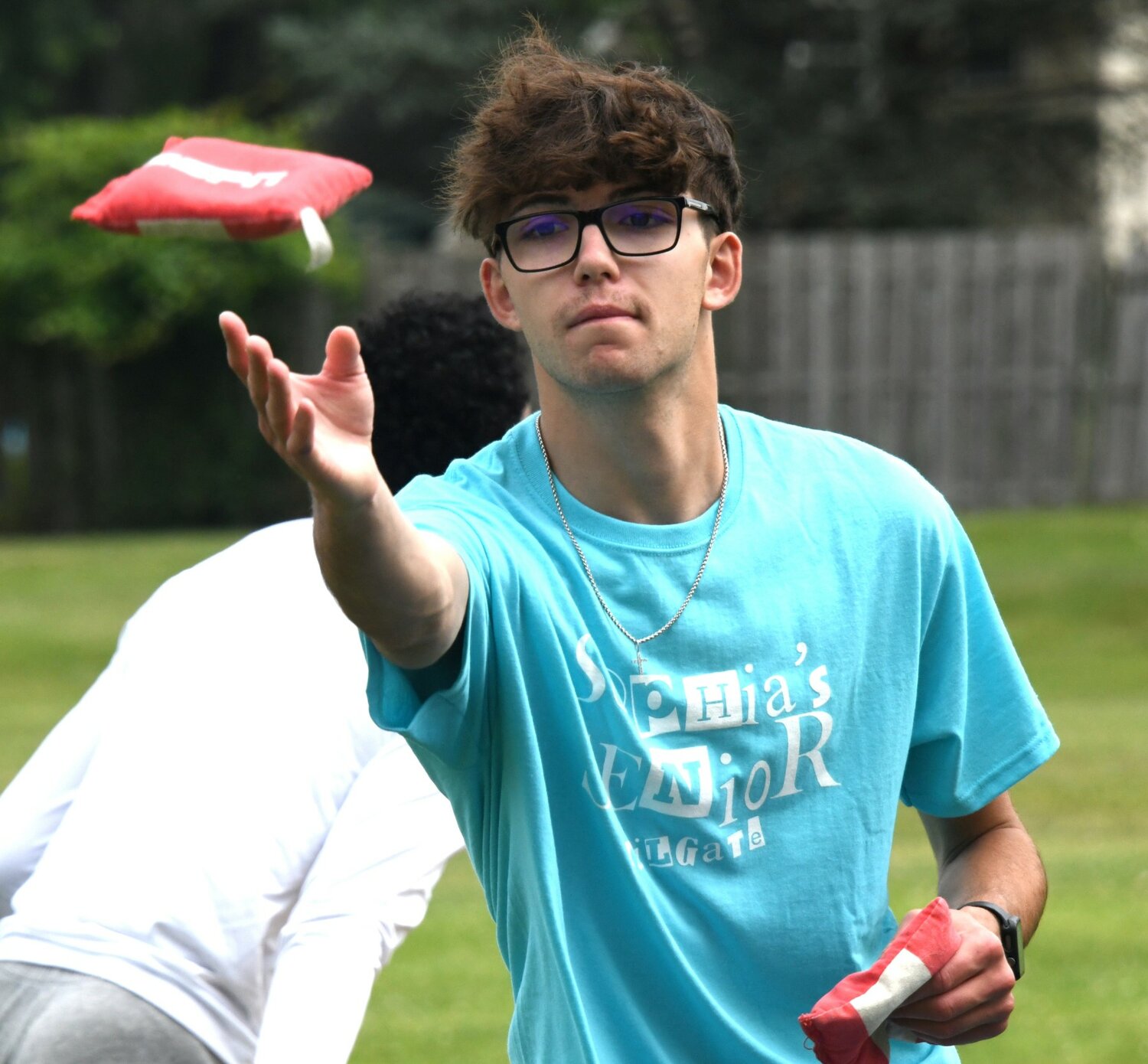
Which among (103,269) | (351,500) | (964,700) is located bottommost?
(103,269)

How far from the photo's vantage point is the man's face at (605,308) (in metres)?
2.20

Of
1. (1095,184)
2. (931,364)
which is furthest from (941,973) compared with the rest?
(1095,184)

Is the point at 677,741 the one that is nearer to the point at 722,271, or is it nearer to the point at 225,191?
the point at 722,271

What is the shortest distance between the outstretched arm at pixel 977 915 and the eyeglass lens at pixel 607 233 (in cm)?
89

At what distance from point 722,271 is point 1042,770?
7382mm

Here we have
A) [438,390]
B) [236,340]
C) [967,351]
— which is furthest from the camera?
[967,351]

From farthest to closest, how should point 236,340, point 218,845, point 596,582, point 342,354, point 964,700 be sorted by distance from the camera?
point 218,845, point 964,700, point 596,582, point 342,354, point 236,340

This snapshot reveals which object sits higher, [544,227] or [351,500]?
[544,227]

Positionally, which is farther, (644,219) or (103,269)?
(103,269)

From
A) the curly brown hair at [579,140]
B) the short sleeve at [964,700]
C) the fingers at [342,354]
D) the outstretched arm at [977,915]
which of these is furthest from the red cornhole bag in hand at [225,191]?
the outstretched arm at [977,915]

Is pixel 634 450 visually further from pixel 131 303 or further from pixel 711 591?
pixel 131 303

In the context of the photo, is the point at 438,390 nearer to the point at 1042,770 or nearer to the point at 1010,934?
the point at 1010,934

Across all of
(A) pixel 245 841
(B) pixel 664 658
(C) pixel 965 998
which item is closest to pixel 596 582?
(B) pixel 664 658

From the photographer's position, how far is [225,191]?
2984mm
